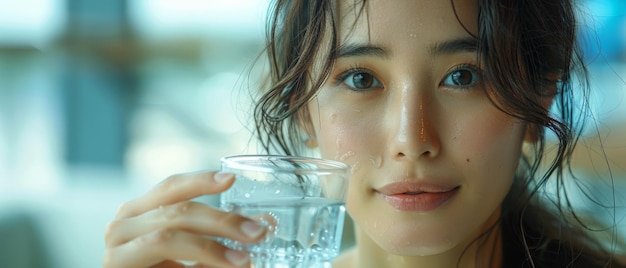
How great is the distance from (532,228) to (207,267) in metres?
0.67

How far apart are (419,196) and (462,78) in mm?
170

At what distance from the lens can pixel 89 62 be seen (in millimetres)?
3854

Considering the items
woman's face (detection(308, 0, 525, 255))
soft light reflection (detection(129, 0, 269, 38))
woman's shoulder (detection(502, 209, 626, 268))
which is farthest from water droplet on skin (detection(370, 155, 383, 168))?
soft light reflection (detection(129, 0, 269, 38))

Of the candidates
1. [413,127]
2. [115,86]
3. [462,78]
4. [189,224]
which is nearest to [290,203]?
[189,224]

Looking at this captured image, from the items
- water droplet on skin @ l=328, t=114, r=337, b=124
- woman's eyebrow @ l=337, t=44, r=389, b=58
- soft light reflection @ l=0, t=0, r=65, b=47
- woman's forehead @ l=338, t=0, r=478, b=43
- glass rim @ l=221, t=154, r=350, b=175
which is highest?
soft light reflection @ l=0, t=0, r=65, b=47

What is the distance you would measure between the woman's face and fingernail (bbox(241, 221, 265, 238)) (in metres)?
0.30

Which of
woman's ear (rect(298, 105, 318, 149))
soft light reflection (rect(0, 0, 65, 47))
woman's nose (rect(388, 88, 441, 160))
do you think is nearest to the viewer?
woman's nose (rect(388, 88, 441, 160))

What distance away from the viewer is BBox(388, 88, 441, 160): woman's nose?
1.06m

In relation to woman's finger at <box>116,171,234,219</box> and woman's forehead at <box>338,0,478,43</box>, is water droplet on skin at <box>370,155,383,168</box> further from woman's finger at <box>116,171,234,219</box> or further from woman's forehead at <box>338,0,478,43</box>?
woman's finger at <box>116,171,234,219</box>

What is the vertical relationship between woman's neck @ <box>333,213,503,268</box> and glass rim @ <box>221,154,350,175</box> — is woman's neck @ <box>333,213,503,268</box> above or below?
below

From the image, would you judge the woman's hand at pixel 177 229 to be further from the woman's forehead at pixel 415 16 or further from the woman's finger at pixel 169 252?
the woman's forehead at pixel 415 16

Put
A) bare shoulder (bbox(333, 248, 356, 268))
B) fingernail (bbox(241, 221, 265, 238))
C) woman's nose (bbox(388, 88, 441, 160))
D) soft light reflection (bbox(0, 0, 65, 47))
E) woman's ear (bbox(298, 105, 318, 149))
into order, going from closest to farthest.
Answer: fingernail (bbox(241, 221, 265, 238)) → woman's nose (bbox(388, 88, 441, 160)) → woman's ear (bbox(298, 105, 318, 149)) → bare shoulder (bbox(333, 248, 356, 268)) → soft light reflection (bbox(0, 0, 65, 47))

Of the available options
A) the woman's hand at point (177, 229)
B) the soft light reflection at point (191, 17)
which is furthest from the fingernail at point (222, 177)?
the soft light reflection at point (191, 17)

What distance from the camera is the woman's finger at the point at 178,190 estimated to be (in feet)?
2.85
